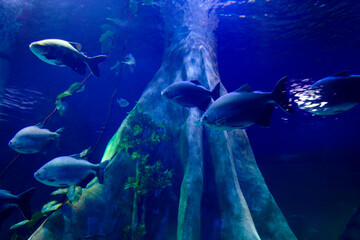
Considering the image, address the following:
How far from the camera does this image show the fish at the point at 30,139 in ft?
12.7

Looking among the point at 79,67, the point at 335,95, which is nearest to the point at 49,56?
the point at 79,67

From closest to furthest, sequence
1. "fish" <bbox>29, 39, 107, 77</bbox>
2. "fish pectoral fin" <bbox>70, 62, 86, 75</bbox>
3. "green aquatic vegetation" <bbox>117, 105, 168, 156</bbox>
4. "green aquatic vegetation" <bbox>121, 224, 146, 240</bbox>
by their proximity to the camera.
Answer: "fish" <bbox>29, 39, 107, 77</bbox>, "fish pectoral fin" <bbox>70, 62, 86, 75</bbox>, "green aquatic vegetation" <bbox>121, 224, 146, 240</bbox>, "green aquatic vegetation" <bbox>117, 105, 168, 156</bbox>

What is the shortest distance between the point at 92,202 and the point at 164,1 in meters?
8.39

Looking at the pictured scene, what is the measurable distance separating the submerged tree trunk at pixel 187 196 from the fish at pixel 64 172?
0.81 meters

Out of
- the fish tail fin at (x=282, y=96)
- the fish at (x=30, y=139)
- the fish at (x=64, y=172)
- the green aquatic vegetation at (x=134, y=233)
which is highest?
the fish at (x=30, y=139)

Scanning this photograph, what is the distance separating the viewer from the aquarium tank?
3240 mm

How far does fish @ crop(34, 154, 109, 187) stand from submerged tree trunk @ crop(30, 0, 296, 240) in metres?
0.81

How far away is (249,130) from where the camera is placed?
48.9 feet

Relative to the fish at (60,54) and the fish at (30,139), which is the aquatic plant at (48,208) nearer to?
the fish at (30,139)

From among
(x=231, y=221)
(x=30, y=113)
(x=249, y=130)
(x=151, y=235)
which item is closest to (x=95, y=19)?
(x=30, y=113)

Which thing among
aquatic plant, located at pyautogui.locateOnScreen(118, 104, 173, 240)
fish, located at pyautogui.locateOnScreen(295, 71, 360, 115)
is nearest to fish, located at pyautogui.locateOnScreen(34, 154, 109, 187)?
aquatic plant, located at pyautogui.locateOnScreen(118, 104, 173, 240)

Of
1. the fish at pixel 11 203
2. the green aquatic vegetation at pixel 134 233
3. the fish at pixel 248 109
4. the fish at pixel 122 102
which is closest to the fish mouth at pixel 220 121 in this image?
the fish at pixel 248 109

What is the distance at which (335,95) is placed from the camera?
7.85 feet

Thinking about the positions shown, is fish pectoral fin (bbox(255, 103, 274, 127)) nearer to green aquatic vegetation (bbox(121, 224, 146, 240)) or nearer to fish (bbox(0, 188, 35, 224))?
green aquatic vegetation (bbox(121, 224, 146, 240))
